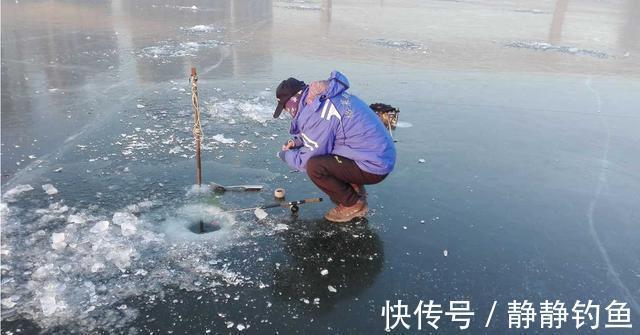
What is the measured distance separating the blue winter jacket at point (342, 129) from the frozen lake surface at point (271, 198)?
2.16ft

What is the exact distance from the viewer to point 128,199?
4.73m

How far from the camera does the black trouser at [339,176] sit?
4.33m

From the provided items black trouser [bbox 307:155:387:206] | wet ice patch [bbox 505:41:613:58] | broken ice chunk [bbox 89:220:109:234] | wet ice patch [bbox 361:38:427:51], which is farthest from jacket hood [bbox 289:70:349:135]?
wet ice patch [bbox 505:41:613:58]

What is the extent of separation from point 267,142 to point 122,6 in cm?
1344

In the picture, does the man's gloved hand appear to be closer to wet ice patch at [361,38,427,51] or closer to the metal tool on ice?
the metal tool on ice

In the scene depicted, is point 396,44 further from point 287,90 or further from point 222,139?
point 287,90

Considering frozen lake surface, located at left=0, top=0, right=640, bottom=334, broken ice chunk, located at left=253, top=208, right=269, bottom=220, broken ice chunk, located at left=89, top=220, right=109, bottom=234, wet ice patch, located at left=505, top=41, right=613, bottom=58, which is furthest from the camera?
wet ice patch, located at left=505, top=41, right=613, bottom=58

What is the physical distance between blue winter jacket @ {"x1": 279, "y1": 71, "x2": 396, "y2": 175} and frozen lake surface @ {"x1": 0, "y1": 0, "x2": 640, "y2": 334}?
2.16 ft

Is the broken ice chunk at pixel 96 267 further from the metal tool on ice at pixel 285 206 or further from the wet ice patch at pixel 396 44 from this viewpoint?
the wet ice patch at pixel 396 44

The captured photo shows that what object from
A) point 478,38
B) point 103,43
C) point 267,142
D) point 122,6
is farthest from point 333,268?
point 122,6

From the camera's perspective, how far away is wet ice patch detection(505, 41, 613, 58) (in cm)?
1315

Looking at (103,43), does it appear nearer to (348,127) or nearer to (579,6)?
(348,127)

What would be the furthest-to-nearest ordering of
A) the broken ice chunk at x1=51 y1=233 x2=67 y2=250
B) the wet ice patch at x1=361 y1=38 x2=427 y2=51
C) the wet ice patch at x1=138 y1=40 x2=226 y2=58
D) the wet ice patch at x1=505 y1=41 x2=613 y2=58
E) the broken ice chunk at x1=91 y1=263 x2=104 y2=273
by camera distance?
the wet ice patch at x1=505 y1=41 x2=613 y2=58 → the wet ice patch at x1=361 y1=38 x2=427 y2=51 → the wet ice patch at x1=138 y1=40 x2=226 y2=58 → the broken ice chunk at x1=51 y1=233 x2=67 y2=250 → the broken ice chunk at x1=91 y1=263 x2=104 y2=273

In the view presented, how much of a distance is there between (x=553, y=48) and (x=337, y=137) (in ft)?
38.3
